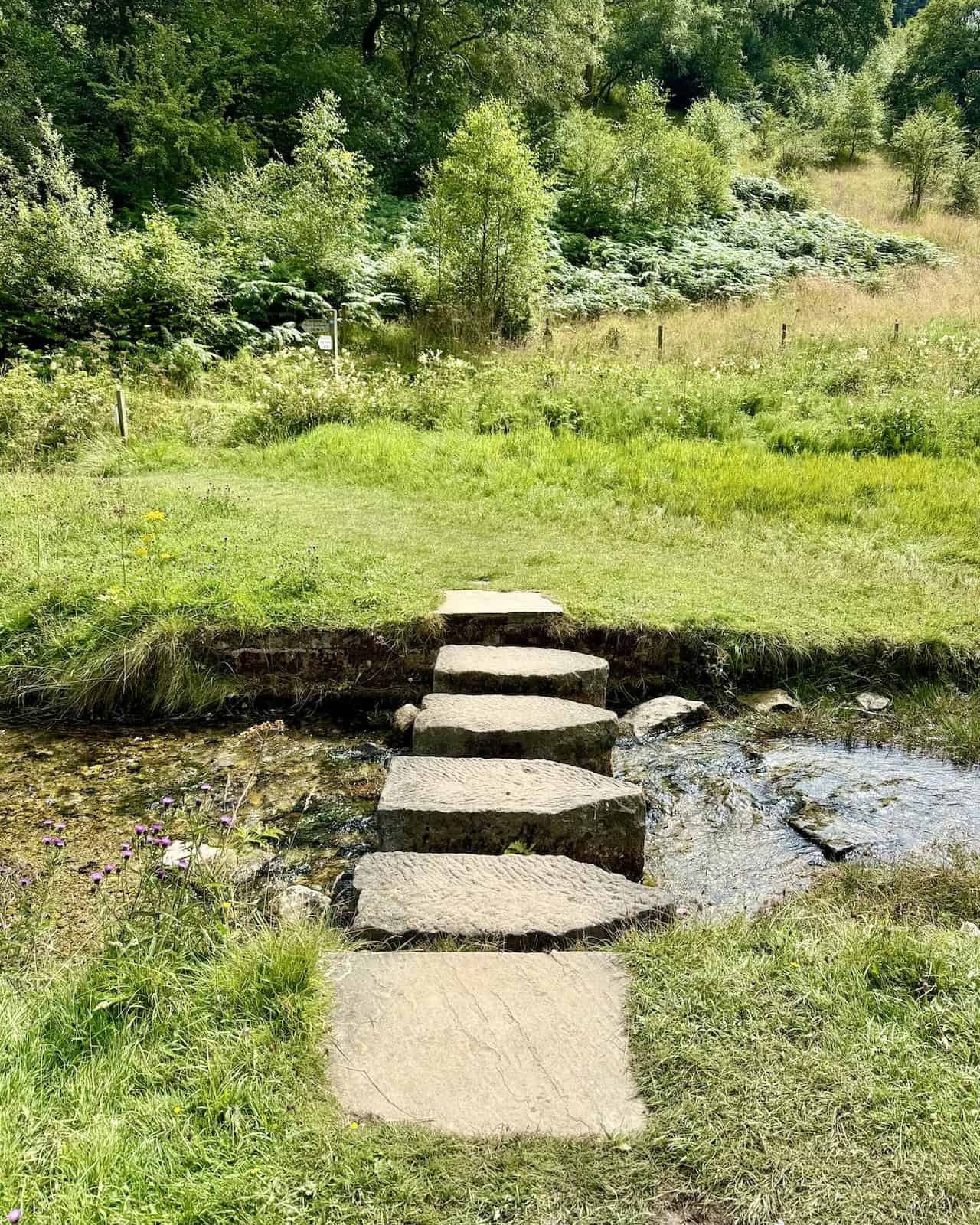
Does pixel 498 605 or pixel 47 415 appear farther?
pixel 47 415

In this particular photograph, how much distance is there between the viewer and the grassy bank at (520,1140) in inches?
62.9

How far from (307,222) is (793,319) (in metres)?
9.15

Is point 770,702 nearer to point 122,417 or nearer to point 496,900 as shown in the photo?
point 496,900

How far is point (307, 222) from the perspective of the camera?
1400 cm

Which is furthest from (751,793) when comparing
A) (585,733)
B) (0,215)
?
(0,215)

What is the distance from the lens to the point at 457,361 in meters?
10.9

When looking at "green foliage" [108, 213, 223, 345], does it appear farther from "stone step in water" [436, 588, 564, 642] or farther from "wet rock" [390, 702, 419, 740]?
"wet rock" [390, 702, 419, 740]

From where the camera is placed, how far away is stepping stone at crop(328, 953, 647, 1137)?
1812 millimetres

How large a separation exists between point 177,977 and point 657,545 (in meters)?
5.12

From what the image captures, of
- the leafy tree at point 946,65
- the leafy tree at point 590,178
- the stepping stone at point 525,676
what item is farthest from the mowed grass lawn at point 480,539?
the leafy tree at point 946,65

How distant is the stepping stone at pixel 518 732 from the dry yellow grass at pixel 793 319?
9.41m

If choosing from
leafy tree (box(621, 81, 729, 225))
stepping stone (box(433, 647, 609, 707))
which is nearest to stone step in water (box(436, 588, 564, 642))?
stepping stone (box(433, 647, 609, 707))

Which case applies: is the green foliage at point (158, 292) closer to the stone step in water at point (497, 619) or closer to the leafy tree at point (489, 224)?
the leafy tree at point (489, 224)

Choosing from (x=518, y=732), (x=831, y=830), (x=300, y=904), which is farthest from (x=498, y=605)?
(x=300, y=904)
